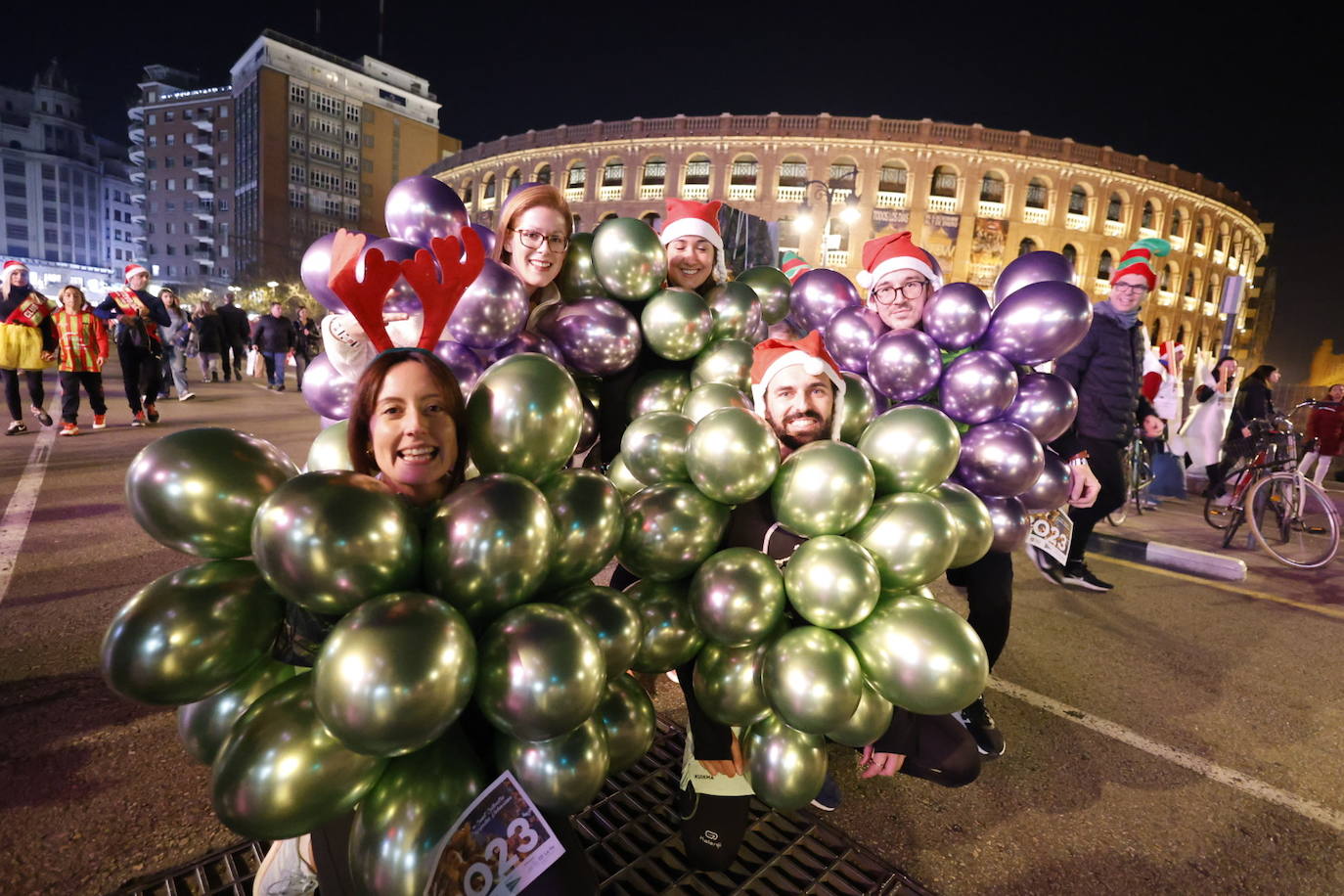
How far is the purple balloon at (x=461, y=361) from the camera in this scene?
2.46 metres

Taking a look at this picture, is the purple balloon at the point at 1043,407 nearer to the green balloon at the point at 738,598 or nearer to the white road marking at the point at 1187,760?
the white road marking at the point at 1187,760

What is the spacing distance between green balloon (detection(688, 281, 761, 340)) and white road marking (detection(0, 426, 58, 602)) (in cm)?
401

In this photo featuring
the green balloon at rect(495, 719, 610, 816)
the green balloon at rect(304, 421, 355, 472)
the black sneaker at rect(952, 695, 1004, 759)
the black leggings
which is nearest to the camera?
the green balloon at rect(495, 719, 610, 816)

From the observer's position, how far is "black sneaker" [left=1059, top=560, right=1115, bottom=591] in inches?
193

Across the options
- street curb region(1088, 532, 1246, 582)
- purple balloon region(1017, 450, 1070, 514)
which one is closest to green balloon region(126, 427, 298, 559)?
purple balloon region(1017, 450, 1070, 514)

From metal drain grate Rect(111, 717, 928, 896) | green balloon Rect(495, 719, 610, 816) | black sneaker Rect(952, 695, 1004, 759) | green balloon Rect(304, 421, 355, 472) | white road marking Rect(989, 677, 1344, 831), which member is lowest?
metal drain grate Rect(111, 717, 928, 896)

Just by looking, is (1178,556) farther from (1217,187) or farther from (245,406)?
(1217,187)

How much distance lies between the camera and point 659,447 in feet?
6.93

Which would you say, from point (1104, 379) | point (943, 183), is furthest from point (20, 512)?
point (943, 183)

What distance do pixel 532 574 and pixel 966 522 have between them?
54.1 inches

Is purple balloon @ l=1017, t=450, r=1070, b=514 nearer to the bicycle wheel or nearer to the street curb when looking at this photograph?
the street curb

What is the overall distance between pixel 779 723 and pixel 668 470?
83 cm

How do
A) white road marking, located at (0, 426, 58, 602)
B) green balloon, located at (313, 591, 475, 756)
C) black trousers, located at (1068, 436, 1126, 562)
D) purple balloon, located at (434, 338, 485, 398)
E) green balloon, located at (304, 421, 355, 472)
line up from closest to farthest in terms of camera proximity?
1. green balloon, located at (313, 591, 475, 756)
2. green balloon, located at (304, 421, 355, 472)
3. purple balloon, located at (434, 338, 485, 398)
4. white road marking, located at (0, 426, 58, 602)
5. black trousers, located at (1068, 436, 1126, 562)

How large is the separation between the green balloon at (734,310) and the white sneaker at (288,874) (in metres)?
2.41
